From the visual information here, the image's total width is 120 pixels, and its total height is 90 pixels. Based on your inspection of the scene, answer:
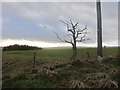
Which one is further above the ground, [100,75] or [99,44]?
[99,44]

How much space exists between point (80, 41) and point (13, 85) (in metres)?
10.8

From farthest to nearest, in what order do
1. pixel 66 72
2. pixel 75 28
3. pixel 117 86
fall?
pixel 75 28, pixel 66 72, pixel 117 86

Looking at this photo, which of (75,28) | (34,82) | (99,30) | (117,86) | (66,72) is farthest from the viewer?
(75,28)

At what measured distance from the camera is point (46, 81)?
8.28m

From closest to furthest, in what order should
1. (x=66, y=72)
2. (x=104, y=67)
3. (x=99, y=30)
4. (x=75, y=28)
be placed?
(x=66, y=72)
(x=104, y=67)
(x=99, y=30)
(x=75, y=28)

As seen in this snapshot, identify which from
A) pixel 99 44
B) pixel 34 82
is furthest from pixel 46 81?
pixel 99 44

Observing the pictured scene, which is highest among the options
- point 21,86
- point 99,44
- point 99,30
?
point 99,30

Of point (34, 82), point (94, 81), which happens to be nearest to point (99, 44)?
point (94, 81)

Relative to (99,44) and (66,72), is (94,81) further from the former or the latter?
(99,44)

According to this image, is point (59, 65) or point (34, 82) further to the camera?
point (59, 65)

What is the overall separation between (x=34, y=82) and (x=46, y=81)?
0.57 meters

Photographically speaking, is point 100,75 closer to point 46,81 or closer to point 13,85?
point 46,81

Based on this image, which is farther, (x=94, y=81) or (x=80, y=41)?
(x=80, y=41)

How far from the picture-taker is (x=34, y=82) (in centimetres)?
803
